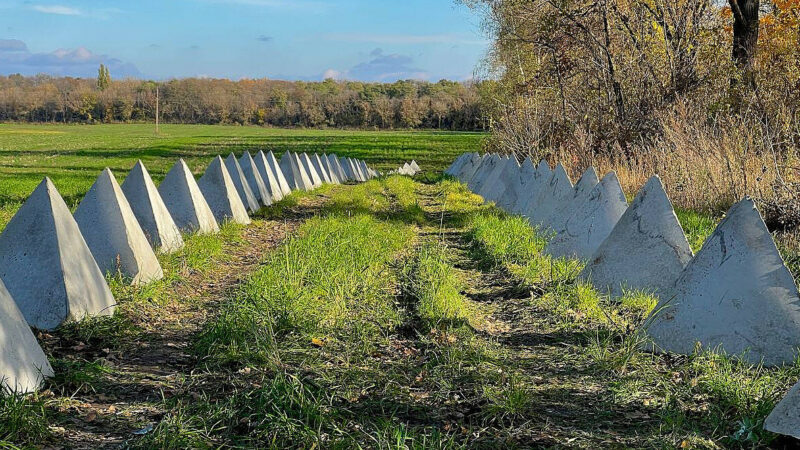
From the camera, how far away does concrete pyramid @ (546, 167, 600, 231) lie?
8070 millimetres

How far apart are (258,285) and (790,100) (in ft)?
32.0

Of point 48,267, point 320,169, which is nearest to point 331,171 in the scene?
point 320,169

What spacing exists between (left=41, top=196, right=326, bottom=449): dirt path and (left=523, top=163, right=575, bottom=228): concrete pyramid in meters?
4.23

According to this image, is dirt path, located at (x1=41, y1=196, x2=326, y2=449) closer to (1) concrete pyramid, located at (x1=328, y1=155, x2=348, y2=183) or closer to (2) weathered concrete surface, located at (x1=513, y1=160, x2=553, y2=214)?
(2) weathered concrete surface, located at (x1=513, y1=160, x2=553, y2=214)

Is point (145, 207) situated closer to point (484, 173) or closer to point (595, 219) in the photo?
point (595, 219)

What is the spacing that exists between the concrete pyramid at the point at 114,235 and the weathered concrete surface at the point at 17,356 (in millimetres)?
2237

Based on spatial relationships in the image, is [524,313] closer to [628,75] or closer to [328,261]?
[328,261]

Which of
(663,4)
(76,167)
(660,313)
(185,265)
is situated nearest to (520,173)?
(663,4)

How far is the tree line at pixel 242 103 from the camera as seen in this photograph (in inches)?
4045

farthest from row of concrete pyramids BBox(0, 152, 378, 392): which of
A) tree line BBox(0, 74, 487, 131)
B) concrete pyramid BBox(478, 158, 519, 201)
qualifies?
tree line BBox(0, 74, 487, 131)

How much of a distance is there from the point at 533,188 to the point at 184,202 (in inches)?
210

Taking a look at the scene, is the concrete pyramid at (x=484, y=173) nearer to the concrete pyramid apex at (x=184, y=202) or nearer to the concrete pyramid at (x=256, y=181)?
the concrete pyramid at (x=256, y=181)

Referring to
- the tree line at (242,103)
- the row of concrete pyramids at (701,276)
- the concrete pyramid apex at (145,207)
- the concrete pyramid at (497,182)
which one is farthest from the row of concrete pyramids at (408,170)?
the tree line at (242,103)

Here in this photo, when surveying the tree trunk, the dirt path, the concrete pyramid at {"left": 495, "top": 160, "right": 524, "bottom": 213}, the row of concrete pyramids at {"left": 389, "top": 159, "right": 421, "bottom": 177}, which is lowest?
the dirt path
